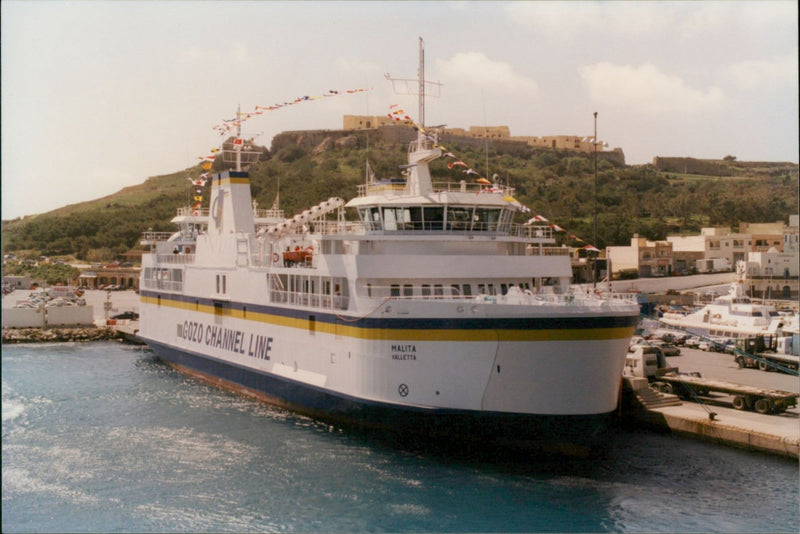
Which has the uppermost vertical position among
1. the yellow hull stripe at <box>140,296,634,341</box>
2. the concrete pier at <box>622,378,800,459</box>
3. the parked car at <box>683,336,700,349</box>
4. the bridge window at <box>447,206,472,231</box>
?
the bridge window at <box>447,206,472,231</box>

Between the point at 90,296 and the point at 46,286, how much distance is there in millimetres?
4780

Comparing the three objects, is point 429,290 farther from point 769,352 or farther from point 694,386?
point 769,352

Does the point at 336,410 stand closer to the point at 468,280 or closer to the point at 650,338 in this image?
the point at 468,280

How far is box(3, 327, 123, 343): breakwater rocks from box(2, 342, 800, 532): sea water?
18.8m

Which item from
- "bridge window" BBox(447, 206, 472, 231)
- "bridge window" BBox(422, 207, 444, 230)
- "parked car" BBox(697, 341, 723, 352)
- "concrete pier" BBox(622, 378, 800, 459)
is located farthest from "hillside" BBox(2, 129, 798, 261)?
"bridge window" BBox(447, 206, 472, 231)

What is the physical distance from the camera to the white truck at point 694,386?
72.4ft

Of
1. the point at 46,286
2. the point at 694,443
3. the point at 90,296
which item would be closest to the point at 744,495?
the point at 694,443

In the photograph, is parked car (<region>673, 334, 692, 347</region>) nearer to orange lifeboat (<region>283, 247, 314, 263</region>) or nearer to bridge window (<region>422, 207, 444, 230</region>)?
bridge window (<region>422, 207, 444, 230</region>)

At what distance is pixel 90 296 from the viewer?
6097cm

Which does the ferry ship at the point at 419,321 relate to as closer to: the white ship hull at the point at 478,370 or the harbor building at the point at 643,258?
the white ship hull at the point at 478,370

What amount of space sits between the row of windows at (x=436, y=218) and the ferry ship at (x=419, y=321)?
39 millimetres

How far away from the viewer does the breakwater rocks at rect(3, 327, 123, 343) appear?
40.5 meters

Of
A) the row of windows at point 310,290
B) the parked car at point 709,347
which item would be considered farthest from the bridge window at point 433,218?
the parked car at point 709,347

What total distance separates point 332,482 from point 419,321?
415 cm
